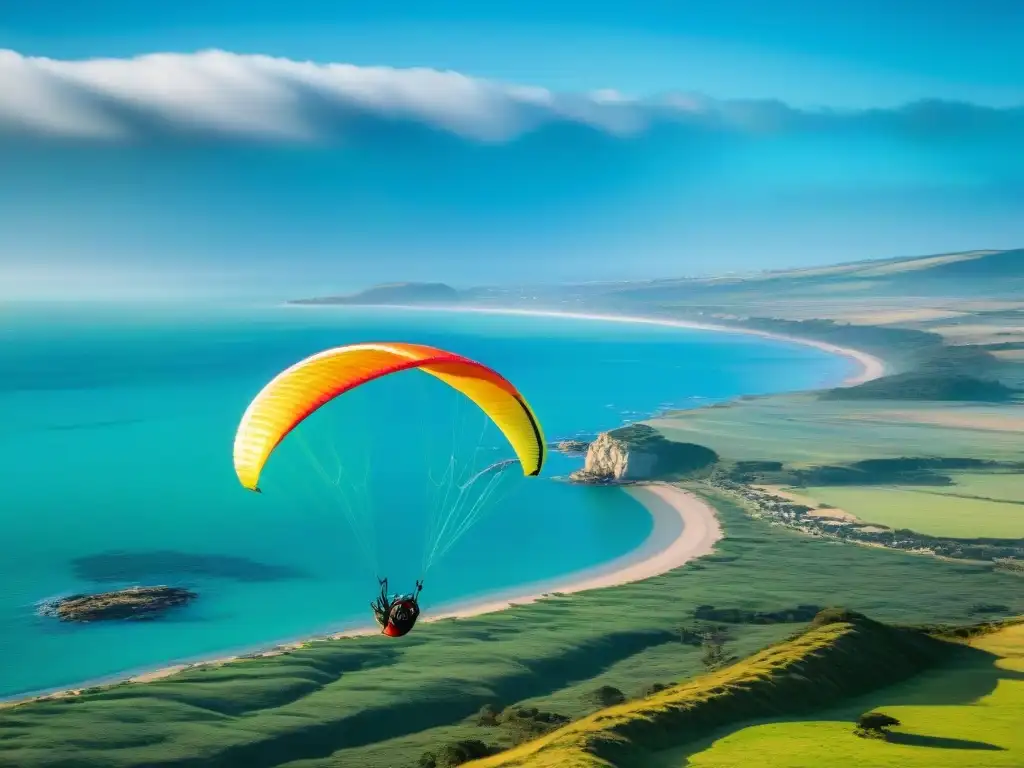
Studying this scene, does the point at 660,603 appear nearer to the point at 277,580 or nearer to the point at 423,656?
the point at 423,656

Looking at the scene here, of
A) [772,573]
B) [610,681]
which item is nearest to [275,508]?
[772,573]

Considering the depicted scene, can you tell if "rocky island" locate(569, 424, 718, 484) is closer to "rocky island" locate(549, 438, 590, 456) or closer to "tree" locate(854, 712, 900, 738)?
"rocky island" locate(549, 438, 590, 456)

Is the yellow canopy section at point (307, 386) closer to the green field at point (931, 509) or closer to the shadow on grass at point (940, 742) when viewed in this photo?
the shadow on grass at point (940, 742)

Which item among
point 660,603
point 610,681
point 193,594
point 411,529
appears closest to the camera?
point 610,681

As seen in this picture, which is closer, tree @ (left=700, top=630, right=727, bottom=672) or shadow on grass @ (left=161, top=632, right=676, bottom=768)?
shadow on grass @ (left=161, top=632, right=676, bottom=768)

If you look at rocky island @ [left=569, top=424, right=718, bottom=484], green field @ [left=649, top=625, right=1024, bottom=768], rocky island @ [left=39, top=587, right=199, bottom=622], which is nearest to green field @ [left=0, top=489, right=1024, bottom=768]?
green field @ [left=649, top=625, right=1024, bottom=768]

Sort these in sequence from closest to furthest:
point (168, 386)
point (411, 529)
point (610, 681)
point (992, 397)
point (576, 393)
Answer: point (610, 681)
point (411, 529)
point (992, 397)
point (576, 393)
point (168, 386)
